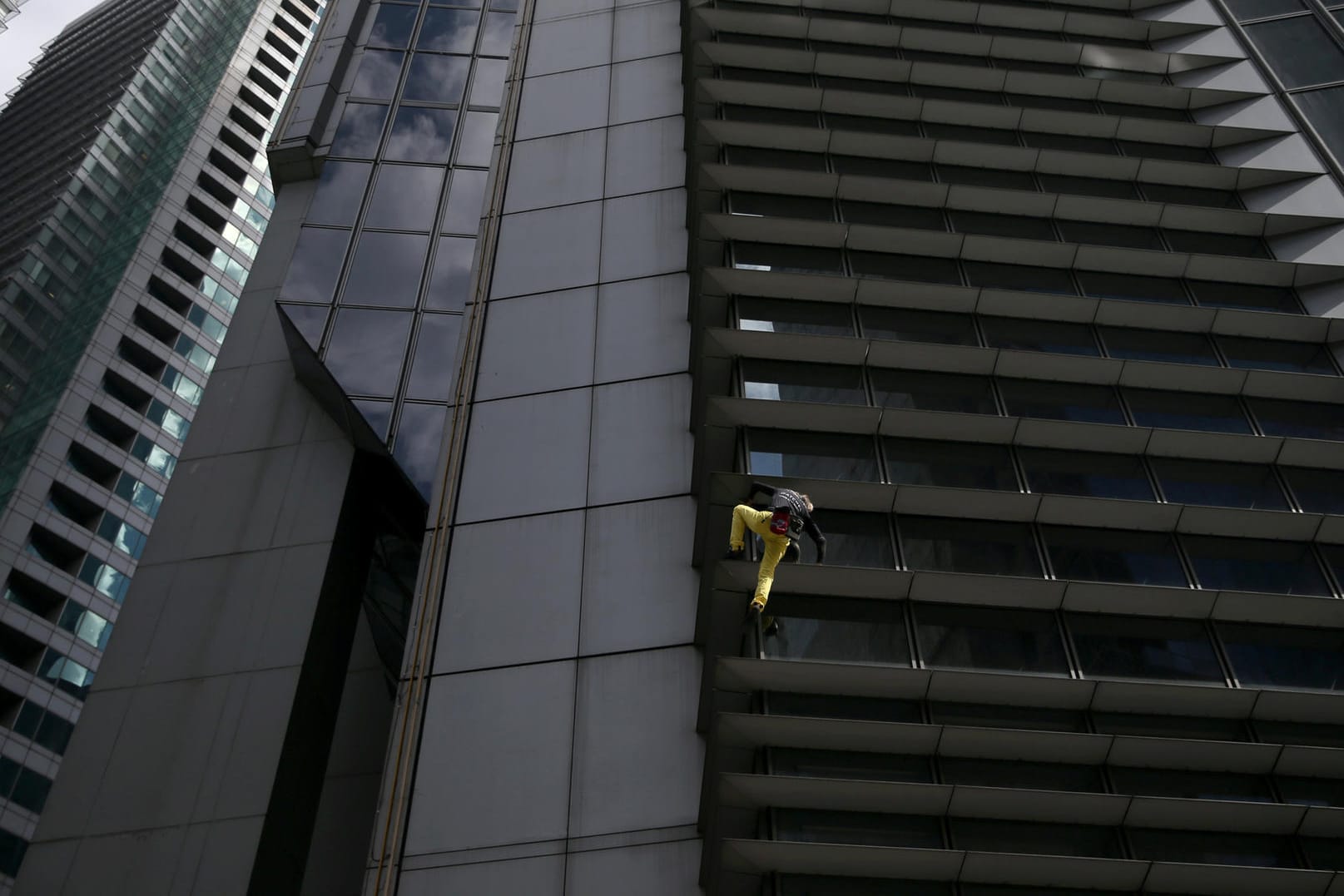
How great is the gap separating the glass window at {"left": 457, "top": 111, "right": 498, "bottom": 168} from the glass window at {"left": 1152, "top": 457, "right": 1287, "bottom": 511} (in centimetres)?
1581

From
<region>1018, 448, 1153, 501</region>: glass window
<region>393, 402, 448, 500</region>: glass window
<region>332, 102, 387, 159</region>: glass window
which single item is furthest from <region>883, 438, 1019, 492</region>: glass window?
<region>332, 102, 387, 159</region>: glass window

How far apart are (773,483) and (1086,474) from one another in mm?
4415

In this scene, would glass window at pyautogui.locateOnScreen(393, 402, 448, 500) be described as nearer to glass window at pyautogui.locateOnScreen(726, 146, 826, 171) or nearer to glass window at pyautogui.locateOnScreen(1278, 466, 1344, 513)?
glass window at pyautogui.locateOnScreen(726, 146, 826, 171)

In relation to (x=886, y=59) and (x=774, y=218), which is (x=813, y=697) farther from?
(x=886, y=59)

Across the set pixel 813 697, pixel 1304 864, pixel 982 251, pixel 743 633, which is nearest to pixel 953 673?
pixel 813 697

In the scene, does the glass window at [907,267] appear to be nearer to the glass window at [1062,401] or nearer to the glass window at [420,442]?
the glass window at [1062,401]

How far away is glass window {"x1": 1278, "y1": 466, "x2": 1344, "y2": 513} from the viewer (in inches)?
621

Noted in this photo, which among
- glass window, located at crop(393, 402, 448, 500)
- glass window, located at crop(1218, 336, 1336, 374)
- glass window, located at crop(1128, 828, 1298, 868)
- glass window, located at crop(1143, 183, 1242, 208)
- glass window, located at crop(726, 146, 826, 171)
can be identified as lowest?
glass window, located at crop(1128, 828, 1298, 868)

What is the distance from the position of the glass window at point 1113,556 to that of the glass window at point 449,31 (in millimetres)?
19880

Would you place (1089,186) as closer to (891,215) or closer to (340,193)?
(891,215)

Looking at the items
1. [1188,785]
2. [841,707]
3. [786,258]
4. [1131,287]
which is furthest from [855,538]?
[1131,287]

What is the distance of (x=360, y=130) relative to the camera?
26.0 metres

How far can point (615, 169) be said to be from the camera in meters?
21.7

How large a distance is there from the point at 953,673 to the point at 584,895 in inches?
186
